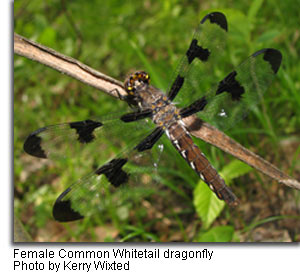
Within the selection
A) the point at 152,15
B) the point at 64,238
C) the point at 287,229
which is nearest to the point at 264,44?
the point at 287,229

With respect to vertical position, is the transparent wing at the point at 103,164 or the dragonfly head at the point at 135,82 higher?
the dragonfly head at the point at 135,82

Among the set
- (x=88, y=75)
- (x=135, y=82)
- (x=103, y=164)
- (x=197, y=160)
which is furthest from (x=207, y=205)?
(x=88, y=75)

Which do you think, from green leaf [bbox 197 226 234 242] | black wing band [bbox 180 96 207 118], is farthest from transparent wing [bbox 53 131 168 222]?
green leaf [bbox 197 226 234 242]

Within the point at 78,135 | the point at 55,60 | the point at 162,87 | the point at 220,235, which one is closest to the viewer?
the point at 55,60

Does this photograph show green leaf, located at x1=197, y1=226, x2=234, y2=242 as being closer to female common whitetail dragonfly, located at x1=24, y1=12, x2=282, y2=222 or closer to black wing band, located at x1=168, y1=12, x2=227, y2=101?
female common whitetail dragonfly, located at x1=24, y1=12, x2=282, y2=222

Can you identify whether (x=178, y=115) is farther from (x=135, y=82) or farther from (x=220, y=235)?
(x=220, y=235)

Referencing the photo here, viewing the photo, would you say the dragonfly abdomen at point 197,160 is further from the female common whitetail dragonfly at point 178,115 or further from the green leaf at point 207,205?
the green leaf at point 207,205

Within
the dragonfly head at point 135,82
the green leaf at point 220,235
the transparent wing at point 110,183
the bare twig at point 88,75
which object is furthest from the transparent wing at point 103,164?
the green leaf at point 220,235
